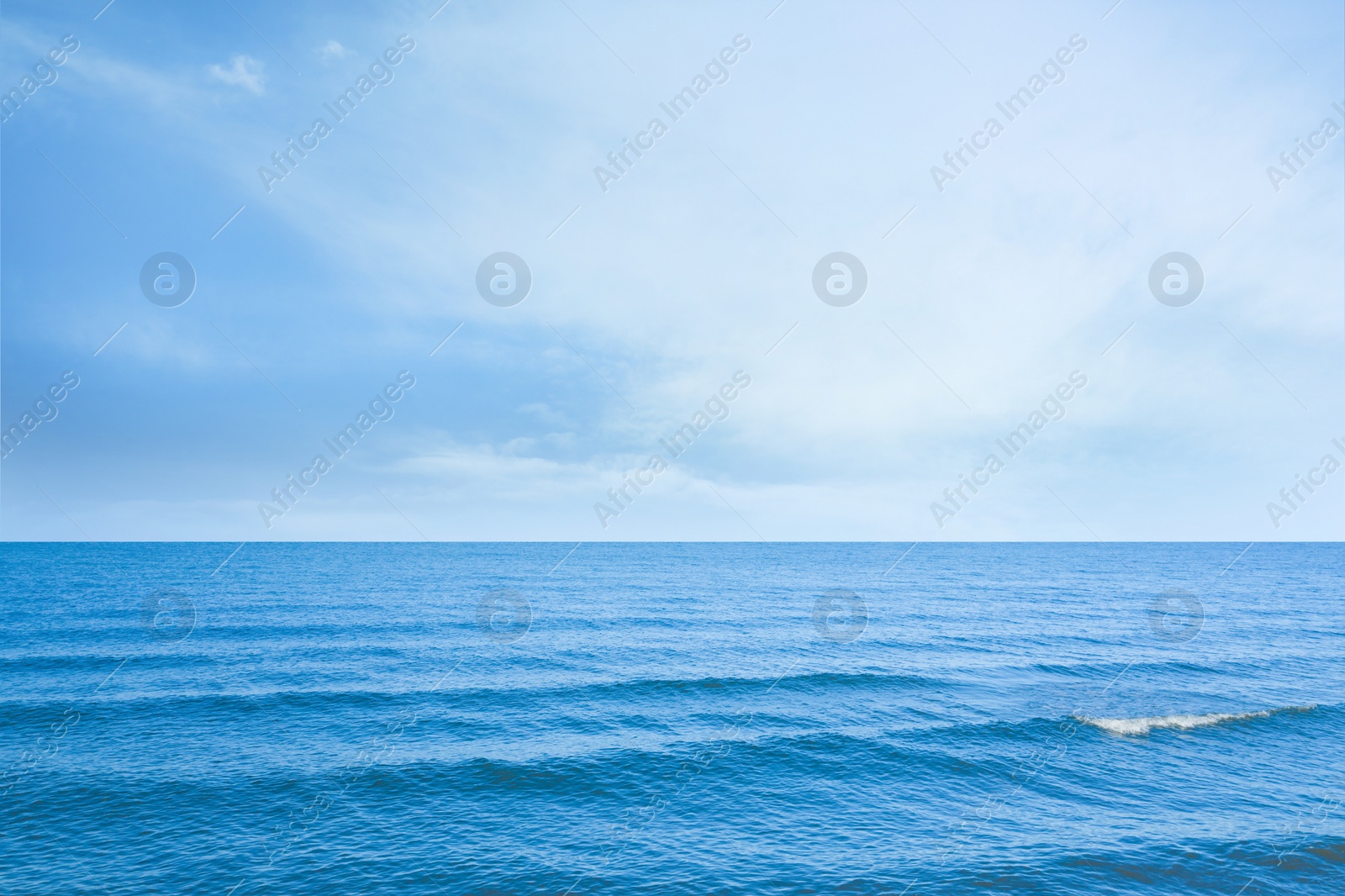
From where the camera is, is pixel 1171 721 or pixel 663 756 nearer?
pixel 663 756

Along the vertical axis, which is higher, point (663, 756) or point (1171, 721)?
point (1171, 721)

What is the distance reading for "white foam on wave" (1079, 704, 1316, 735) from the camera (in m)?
36.0

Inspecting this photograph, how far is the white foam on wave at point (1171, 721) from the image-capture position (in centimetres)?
3600

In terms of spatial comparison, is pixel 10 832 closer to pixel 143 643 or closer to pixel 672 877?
pixel 672 877

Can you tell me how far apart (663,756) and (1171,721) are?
2994 cm

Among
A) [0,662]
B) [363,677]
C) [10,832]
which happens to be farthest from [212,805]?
[0,662]

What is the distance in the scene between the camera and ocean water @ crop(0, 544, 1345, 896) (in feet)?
74.3

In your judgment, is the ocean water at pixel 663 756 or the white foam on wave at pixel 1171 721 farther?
the white foam on wave at pixel 1171 721

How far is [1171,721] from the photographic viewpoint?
37156mm

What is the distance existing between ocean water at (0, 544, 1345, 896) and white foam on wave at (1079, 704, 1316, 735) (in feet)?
0.85

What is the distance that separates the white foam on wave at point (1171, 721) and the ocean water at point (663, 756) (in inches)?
10.2

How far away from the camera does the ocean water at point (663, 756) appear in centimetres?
2266

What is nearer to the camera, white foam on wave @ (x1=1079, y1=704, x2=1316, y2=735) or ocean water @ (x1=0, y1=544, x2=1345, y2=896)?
ocean water @ (x1=0, y1=544, x2=1345, y2=896)

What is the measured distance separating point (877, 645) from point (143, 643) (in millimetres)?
61347
